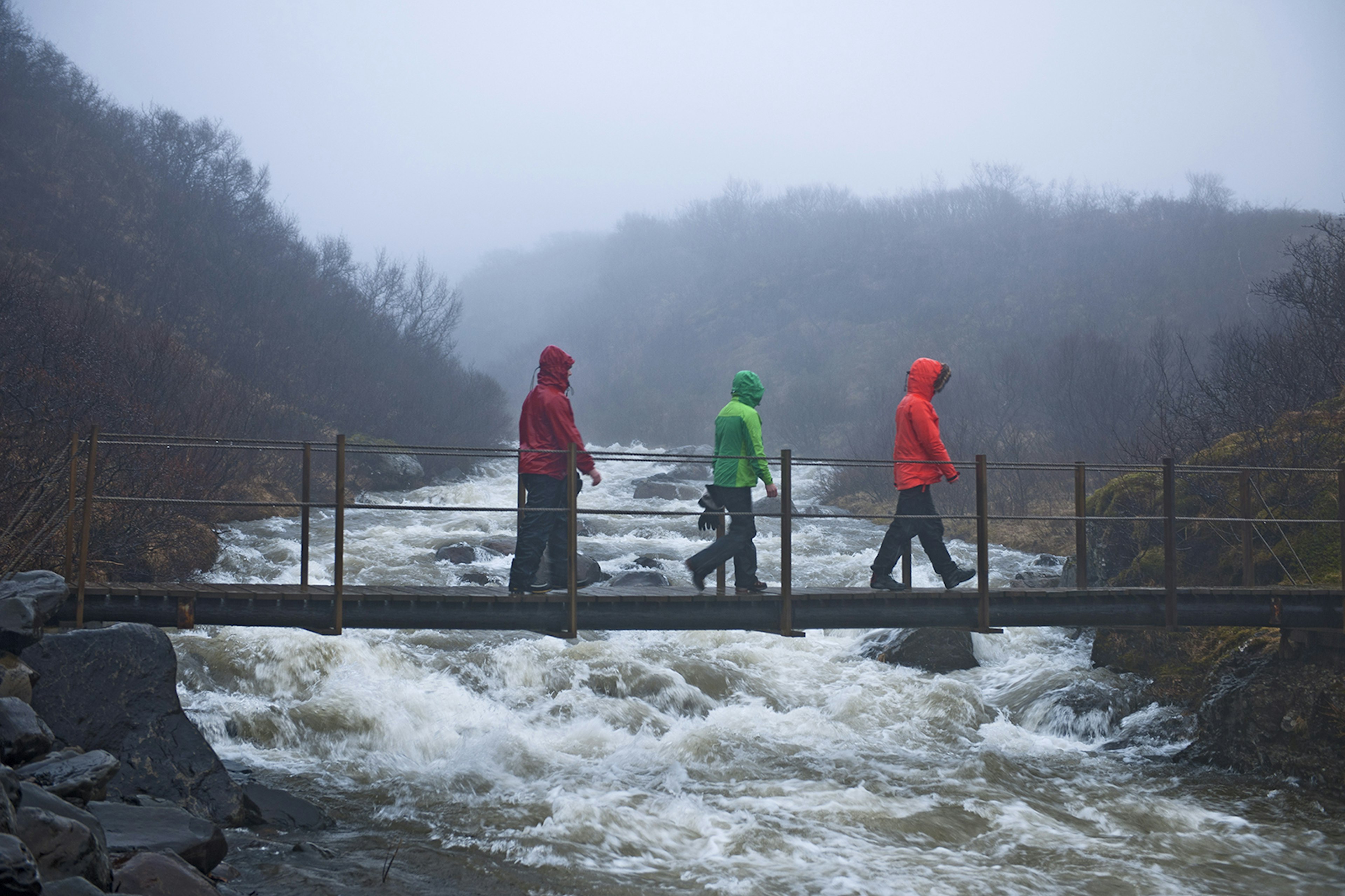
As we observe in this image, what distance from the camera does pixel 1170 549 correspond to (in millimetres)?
8266

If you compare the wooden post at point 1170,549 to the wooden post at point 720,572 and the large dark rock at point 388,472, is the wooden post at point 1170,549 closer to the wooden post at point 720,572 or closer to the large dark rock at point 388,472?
the wooden post at point 720,572

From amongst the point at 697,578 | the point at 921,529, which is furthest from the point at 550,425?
the point at 921,529

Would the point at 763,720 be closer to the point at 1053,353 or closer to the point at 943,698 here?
the point at 943,698

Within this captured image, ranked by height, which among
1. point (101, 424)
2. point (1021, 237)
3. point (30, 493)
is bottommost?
point (30, 493)

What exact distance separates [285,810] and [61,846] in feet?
9.03

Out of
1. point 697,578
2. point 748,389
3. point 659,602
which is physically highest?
point 748,389

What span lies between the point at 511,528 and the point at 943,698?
12.6 m

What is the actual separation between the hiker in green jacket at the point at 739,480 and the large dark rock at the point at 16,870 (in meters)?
4.76

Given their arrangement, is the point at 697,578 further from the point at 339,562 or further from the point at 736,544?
the point at 339,562

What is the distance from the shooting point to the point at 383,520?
2203 cm

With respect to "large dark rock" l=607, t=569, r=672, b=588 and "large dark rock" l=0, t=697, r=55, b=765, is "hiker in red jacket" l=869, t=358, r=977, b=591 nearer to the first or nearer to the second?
"large dark rock" l=0, t=697, r=55, b=765

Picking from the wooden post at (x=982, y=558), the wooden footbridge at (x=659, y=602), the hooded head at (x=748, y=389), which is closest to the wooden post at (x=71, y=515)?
the wooden footbridge at (x=659, y=602)

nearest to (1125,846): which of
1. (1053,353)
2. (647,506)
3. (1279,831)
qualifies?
(1279,831)

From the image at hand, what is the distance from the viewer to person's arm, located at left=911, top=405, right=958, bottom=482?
789 cm
